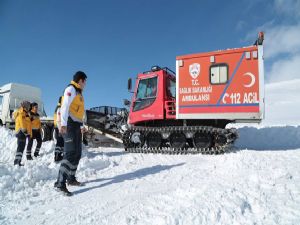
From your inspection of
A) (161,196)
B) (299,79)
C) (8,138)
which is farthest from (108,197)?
(299,79)

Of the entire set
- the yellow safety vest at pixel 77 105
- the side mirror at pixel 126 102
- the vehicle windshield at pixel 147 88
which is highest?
the vehicle windshield at pixel 147 88

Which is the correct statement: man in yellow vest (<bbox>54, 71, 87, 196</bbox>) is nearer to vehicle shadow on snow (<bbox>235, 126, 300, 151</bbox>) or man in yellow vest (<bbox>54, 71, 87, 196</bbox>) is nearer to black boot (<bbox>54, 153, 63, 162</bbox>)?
black boot (<bbox>54, 153, 63, 162</bbox>)

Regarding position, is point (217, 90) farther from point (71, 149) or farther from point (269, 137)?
point (269, 137)

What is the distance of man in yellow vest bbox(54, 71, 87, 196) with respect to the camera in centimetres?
390

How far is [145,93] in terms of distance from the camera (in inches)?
354

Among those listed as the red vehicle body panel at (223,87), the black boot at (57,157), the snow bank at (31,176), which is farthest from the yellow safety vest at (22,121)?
the red vehicle body panel at (223,87)

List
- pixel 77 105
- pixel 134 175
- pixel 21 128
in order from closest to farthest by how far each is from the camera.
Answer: pixel 77 105
pixel 134 175
pixel 21 128

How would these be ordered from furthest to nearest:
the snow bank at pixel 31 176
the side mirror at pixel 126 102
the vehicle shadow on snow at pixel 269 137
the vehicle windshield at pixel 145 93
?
the vehicle shadow on snow at pixel 269 137, the side mirror at pixel 126 102, the vehicle windshield at pixel 145 93, the snow bank at pixel 31 176

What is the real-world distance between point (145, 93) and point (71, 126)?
16.8 feet

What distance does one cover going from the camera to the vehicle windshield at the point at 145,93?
8.77m

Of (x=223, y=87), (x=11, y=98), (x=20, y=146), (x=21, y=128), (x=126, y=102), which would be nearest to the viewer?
(x=20, y=146)

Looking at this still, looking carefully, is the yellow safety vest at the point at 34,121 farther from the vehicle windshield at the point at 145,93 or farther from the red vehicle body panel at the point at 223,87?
the red vehicle body panel at the point at 223,87

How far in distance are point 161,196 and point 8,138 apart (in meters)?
9.63

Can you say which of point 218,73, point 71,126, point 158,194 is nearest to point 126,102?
point 218,73
